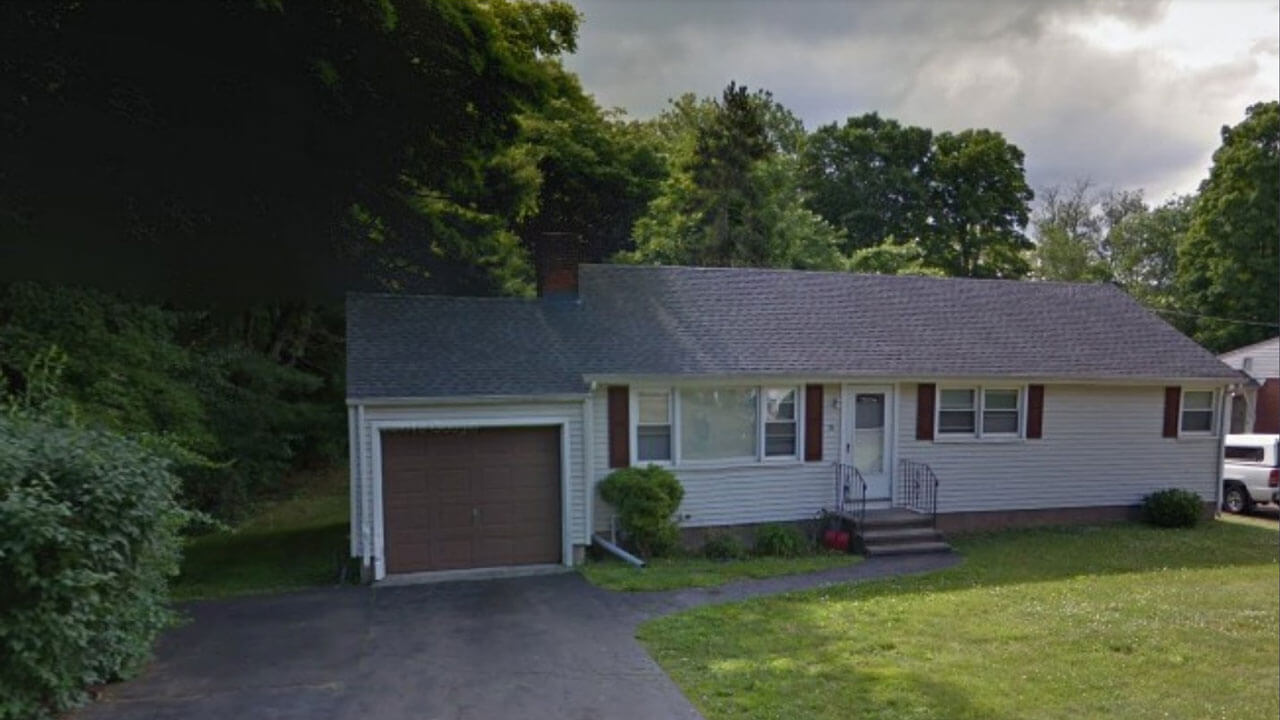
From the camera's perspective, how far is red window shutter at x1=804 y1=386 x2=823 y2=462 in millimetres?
12438

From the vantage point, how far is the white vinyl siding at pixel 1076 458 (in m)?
13.2

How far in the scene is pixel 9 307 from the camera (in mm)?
9195

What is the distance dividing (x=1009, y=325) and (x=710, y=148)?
15.6 metres

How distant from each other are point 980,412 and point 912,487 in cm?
199

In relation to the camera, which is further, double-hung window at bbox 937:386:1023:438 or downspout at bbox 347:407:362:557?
double-hung window at bbox 937:386:1023:438

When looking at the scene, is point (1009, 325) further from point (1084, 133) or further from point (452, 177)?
point (452, 177)

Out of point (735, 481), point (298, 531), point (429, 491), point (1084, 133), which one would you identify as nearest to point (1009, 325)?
point (735, 481)

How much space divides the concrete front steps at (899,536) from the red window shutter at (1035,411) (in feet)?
10.1

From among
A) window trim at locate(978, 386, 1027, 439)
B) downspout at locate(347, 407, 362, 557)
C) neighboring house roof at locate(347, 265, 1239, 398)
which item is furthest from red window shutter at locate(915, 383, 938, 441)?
downspout at locate(347, 407, 362, 557)

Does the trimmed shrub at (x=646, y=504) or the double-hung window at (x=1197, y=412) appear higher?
the double-hung window at (x=1197, y=412)

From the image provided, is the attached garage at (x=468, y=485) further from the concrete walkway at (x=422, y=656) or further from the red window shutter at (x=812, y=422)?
the red window shutter at (x=812, y=422)

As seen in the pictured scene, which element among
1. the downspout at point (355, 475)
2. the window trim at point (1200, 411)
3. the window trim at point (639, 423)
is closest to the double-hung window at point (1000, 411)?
the window trim at point (1200, 411)

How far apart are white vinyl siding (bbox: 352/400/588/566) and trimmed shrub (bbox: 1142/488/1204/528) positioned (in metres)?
11.0

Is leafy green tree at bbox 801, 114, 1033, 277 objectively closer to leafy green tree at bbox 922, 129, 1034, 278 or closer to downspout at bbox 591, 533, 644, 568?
leafy green tree at bbox 922, 129, 1034, 278
